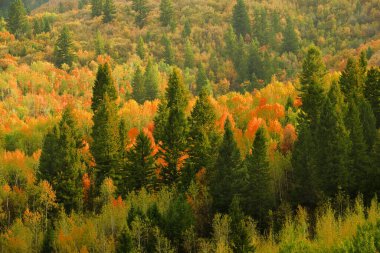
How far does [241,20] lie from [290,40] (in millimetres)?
20556

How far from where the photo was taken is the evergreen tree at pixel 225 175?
5209cm

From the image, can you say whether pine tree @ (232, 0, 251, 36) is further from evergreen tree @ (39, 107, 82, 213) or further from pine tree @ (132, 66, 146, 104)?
evergreen tree @ (39, 107, 82, 213)

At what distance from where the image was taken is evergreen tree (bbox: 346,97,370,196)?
165 ft

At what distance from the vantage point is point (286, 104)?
77.9m

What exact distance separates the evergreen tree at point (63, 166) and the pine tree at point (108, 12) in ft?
289

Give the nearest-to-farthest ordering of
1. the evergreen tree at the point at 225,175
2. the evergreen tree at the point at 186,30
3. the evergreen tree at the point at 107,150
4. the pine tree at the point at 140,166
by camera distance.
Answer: the evergreen tree at the point at 225,175, the pine tree at the point at 140,166, the evergreen tree at the point at 107,150, the evergreen tree at the point at 186,30

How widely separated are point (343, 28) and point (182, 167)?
285 ft

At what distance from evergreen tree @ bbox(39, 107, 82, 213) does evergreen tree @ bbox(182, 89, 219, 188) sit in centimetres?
1386

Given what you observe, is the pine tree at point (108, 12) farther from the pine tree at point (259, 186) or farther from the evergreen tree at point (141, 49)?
the pine tree at point (259, 186)

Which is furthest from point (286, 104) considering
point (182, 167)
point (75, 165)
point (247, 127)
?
point (75, 165)

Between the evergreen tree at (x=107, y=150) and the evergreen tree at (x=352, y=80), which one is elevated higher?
the evergreen tree at (x=352, y=80)

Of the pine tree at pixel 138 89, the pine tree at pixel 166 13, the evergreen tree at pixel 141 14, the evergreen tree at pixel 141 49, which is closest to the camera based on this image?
the pine tree at pixel 138 89

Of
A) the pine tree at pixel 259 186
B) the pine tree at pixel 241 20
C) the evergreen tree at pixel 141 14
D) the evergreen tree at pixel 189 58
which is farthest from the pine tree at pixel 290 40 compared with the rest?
the pine tree at pixel 259 186

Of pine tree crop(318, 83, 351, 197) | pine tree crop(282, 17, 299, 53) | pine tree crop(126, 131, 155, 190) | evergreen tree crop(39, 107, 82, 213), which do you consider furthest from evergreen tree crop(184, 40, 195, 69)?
pine tree crop(318, 83, 351, 197)
